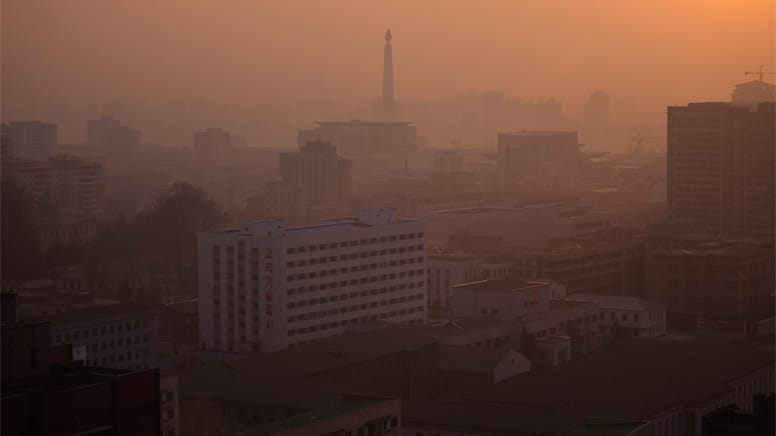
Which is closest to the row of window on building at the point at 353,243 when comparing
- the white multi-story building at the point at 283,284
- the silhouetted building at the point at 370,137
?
the white multi-story building at the point at 283,284

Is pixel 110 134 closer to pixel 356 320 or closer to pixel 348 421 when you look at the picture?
pixel 356 320

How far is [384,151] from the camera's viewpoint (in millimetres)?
44031

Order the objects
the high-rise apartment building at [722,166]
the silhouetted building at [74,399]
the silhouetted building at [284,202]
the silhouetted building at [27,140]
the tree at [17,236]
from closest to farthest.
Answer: the silhouetted building at [74,399]
the tree at [17,236]
the high-rise apartment building at [722,166]
the silhouetted building at [27,140]
the silhouetted building at [284,202]

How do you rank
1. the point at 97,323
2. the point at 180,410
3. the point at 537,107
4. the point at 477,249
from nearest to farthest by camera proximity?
the point at 180,410 < the point at 97,323 < the point at 477,249 < the point at 537,107

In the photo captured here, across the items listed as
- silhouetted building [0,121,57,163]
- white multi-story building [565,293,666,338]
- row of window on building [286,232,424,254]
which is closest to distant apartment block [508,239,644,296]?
white multi-story building [565,293,666,338]

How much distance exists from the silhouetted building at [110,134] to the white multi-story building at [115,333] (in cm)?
1379

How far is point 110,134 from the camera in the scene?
2833 cm

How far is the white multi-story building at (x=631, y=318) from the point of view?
13406 mm

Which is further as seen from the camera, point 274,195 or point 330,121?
point 330,121

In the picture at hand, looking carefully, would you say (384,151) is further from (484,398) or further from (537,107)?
(484,398)

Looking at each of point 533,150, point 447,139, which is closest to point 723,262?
point 533,150

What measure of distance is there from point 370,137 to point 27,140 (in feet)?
60.5

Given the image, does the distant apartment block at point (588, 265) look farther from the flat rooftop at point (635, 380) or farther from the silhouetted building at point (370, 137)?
the silhouetted building at point (370, 137)

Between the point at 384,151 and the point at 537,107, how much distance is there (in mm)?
4912
